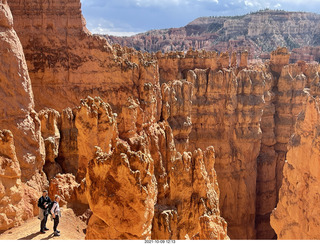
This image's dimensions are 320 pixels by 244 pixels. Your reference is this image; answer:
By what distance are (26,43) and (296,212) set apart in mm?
10800

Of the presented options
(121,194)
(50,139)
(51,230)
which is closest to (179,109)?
(50,139)

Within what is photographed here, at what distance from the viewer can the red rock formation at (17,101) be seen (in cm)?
941

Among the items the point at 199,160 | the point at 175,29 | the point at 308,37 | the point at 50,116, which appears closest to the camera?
the point at 199,160

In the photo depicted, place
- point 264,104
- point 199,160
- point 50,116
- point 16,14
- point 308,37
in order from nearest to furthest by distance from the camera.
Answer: point 199,160 < point 50,116 < point 16,14 < point 264,104 < point 308,37

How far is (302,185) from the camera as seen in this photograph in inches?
426

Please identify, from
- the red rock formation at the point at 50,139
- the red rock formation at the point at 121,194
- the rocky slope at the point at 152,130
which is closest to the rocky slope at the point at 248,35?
the rocky slope at the point at 152,130

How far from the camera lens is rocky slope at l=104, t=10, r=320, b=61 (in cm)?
7544

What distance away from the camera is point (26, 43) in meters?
15.3

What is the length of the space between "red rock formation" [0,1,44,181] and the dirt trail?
1.67m

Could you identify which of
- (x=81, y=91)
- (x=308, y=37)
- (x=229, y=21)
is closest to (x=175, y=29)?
(x=229, y=21)

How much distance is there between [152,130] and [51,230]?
22.3ft

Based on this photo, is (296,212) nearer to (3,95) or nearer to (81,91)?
(3,95)

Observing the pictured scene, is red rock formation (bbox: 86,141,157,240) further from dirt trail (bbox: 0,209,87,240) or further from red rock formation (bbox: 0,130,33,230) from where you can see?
red rock formation (bbox: 0,130,33,230)

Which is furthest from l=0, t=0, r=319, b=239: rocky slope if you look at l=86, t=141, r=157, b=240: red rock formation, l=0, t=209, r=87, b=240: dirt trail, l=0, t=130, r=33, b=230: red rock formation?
l=0, t=130, r=33, b=230: red rock formation
